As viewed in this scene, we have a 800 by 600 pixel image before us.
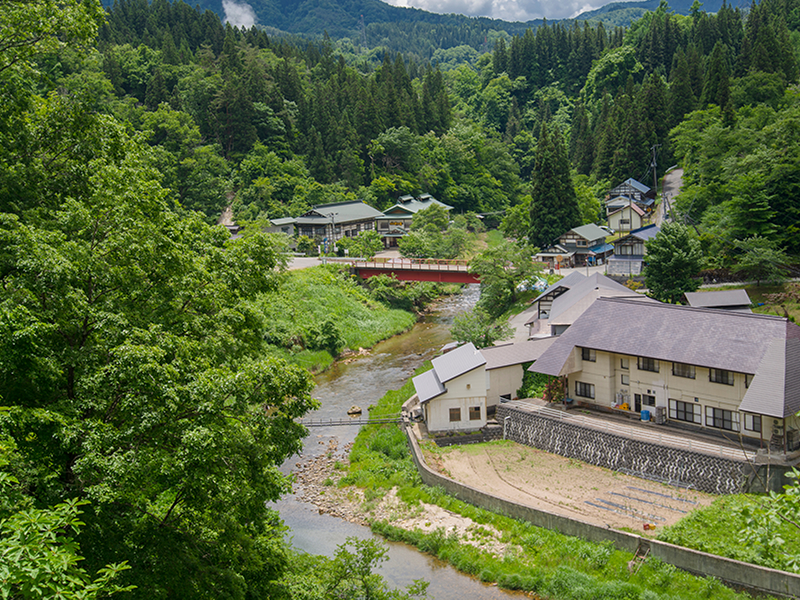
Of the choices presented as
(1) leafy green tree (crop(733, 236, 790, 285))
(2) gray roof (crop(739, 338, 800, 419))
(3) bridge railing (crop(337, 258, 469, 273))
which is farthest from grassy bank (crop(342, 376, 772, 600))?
(3) bridge railing (crop(337, 258, 469, 273))

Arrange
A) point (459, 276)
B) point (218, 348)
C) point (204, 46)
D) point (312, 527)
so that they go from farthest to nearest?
point (204, 46) → point (459, 276) → point (312, 527) → point (218, 348)

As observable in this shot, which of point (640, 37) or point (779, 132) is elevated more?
point (640, 37)

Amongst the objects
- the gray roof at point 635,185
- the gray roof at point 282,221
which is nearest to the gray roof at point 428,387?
the gray roof at point 282,221

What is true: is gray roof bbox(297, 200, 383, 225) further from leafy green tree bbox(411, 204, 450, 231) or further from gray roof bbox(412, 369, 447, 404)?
gray roof bbox(412, 369, 447, 404)

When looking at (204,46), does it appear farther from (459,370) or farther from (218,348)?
(218,348)

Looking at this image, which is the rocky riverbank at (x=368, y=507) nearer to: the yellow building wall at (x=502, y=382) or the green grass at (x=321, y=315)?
the yellow building wall at (x=502, y=382)

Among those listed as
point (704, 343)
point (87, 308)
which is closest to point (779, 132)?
point (704, 343)
